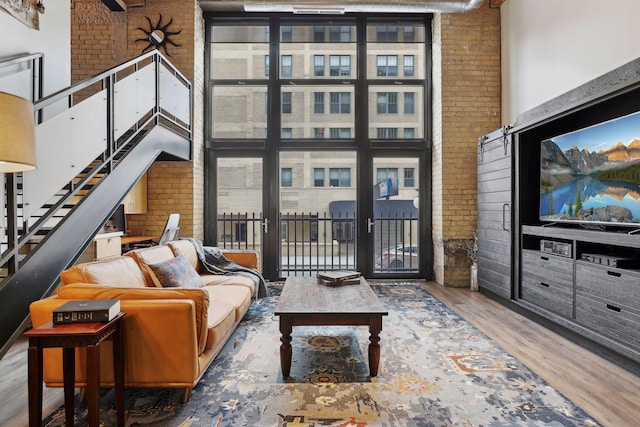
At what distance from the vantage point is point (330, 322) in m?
2.56

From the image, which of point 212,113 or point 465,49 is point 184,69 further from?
point 465,49

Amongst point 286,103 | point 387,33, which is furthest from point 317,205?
point 387,33

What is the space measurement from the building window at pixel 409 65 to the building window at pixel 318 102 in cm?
136

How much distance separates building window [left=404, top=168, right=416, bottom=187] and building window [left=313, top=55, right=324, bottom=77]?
6.58 feet

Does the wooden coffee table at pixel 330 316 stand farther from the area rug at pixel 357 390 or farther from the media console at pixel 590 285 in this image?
the media console at pixel 590 285

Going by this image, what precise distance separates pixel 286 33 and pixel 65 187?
4.06 metres

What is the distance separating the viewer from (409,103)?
5816 millimetres

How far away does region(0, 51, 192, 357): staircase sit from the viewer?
217 cm

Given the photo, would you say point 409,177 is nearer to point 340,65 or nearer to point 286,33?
point 340,65

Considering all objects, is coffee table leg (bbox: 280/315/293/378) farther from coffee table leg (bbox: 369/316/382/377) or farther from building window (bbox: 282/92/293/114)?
building window (bbox: 282/92/293/114)

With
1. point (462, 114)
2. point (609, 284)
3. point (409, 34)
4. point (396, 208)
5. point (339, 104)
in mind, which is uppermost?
point (409, 34)

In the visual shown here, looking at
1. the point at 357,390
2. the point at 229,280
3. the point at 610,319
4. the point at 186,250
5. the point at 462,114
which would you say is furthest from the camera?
the point at 462,114

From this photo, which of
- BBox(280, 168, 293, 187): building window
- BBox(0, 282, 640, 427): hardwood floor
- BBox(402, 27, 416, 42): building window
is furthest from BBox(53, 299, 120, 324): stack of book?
BBox(402, 27, 416, 42): building window

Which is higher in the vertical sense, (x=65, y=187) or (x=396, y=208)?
(x=65, y=187)
